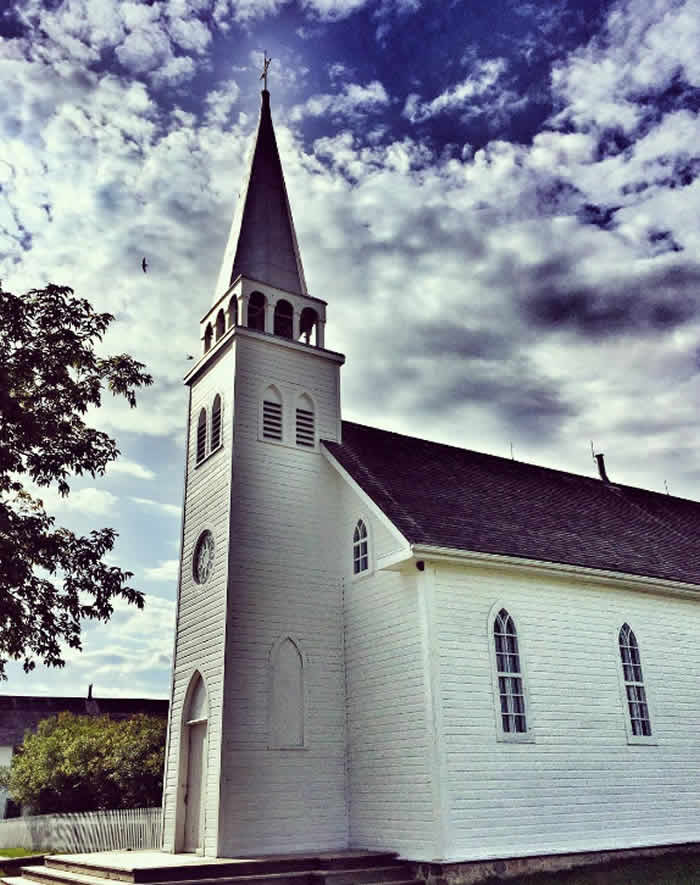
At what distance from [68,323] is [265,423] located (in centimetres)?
659

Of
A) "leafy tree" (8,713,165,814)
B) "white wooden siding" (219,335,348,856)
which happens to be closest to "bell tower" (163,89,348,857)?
"white wooden siding" (219,335,348,856)

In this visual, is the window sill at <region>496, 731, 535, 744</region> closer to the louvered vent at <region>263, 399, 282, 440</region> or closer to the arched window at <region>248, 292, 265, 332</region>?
the louvered vent at <region>263, 399, 282, 440</region>

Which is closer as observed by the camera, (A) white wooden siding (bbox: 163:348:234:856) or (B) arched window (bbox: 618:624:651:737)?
(A) white wooden siding (bbox: 163:348:234:856)

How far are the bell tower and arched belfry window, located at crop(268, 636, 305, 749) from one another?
3 cm

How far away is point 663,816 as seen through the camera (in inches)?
663

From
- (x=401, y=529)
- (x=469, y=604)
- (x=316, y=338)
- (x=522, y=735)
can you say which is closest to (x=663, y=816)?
(x=522, y=735)

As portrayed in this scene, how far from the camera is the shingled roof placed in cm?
1700

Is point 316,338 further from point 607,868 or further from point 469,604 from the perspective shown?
point 607,868

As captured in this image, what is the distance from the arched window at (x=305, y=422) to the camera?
1942cm

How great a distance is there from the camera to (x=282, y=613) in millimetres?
17344

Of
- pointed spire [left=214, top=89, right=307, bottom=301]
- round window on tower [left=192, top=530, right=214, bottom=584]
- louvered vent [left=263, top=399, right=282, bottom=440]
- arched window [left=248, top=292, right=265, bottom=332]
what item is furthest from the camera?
pointed spire [left=214, top=89, right=307, bottom=301]

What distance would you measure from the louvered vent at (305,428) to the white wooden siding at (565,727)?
5275 mm

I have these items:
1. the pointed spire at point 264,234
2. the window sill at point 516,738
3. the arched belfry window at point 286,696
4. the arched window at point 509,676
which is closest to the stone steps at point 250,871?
the arched belfry window at point 286,696

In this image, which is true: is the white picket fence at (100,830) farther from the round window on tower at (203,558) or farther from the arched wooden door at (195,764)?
the round window on tower at (203,558)
